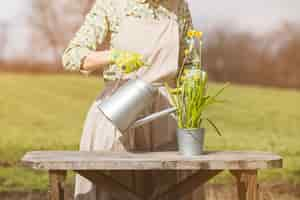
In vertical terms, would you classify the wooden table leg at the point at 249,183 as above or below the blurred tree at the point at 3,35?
below

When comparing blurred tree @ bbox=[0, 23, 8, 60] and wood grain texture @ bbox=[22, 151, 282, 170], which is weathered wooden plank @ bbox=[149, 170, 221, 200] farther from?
blurred tree @ bbox=[0, 23, 8, 60]

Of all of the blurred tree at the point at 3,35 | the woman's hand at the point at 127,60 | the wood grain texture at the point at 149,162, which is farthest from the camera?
the blurred tree at the point at 3,35

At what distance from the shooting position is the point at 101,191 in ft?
8.43

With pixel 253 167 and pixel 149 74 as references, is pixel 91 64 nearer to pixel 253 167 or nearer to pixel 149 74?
pixel 149 74

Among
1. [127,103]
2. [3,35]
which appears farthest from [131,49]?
[3,35]

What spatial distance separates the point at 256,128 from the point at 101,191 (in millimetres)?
2462

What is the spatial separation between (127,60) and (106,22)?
10.0 inches

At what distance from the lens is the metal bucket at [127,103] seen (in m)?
2.29

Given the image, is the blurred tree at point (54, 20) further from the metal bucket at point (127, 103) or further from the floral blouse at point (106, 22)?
the metal bucket at point (127, 103)

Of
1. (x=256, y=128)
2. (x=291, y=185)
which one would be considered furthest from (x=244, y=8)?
(x=291, y=185)

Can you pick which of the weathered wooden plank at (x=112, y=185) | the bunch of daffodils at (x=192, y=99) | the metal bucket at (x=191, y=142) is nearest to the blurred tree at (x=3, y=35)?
the weathered wooden plank at (x=112, y=185)

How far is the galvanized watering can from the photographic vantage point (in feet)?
7.50

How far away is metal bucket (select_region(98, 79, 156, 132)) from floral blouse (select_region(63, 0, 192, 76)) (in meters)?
0.20

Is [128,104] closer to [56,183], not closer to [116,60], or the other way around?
[116,60]
